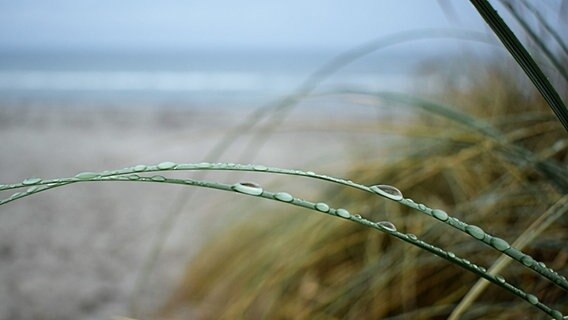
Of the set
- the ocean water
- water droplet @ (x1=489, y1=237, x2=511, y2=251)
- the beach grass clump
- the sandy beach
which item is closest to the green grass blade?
water droplet @ (x1=489, y1=237, x2=511, y2=251)

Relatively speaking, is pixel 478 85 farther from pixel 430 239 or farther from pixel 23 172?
pixel 23 172

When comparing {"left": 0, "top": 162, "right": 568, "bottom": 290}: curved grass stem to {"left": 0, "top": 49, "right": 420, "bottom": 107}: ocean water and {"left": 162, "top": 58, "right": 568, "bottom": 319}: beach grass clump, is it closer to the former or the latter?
{"left": 162, "top": 58, "right": 568, "bottom": 319}: beach grass clump

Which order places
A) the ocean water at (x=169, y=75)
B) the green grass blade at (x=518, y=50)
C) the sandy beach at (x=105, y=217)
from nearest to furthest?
the green grass blade at (x=518, y=50) < the sandy beach at (x=105, y=217) < the ocean water at (x=169, y=75)

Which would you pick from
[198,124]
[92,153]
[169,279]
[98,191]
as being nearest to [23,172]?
[98,191]

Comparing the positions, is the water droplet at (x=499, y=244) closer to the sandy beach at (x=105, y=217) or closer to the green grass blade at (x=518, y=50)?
the green grass blade at (x=518, y=50)

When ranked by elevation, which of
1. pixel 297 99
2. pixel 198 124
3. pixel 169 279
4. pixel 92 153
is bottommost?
pixel 297 99

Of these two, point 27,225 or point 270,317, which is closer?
point 270,317

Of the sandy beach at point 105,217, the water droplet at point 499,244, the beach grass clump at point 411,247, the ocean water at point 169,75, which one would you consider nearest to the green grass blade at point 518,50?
the water droplet at point 499,244
